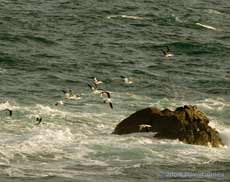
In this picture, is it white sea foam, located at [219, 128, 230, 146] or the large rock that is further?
white sea foam, located at [219, 128, 230, 146]

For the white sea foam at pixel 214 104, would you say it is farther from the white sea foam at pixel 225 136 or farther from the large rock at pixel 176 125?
the large rock at pixel 176 125

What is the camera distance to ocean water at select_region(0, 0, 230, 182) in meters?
35.1

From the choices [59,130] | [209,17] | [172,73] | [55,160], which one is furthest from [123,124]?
[209,17]

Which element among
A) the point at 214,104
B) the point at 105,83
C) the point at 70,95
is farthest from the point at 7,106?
the point at 214,104

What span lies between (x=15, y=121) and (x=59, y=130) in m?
2.77

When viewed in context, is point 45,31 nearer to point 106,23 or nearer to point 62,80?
point 106,23

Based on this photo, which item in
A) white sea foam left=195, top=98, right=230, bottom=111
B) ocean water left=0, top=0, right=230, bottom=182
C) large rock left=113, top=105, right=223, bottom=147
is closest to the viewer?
ocean water left=0, top=0, right=230, bottom=182

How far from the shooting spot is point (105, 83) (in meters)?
54.5

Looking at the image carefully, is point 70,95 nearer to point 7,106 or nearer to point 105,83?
point 7,106

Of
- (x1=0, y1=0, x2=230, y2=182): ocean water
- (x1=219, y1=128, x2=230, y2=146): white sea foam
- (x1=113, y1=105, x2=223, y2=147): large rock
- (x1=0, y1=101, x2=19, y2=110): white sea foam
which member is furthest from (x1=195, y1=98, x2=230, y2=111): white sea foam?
(x1=0, y1=101, x2=19, y2=110): white sea foam

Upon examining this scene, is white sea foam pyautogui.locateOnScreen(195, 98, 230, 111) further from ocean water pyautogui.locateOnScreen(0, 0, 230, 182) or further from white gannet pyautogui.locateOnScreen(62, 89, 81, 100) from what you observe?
white gannet pyautogui.locateOnScreen(62, 89, 81, 100)

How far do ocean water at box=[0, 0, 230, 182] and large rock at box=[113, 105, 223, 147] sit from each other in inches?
21.3

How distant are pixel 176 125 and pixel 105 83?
1486 centimetres

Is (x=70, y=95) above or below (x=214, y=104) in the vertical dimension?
above
